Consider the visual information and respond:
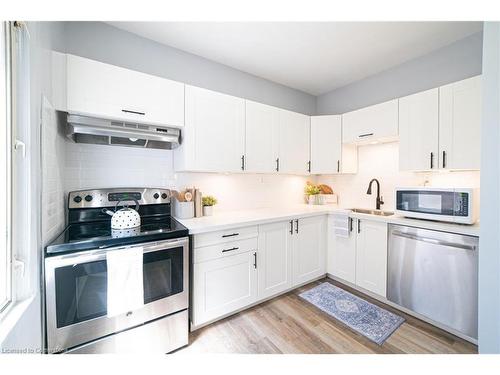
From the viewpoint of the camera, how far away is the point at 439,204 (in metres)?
1.75

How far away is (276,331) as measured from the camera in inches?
66.2

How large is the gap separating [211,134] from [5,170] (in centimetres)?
135

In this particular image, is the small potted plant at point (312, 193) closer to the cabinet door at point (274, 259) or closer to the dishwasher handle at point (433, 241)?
the cabinet door at point (274, 259)

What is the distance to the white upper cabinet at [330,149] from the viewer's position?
2.64 meters

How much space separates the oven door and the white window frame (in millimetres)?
203

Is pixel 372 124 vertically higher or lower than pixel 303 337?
higher

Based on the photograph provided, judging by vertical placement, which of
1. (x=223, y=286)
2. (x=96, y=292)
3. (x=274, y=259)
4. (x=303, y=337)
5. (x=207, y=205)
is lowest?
(x=303, y=337)

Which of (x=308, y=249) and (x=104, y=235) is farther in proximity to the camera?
(x=308, y=249)

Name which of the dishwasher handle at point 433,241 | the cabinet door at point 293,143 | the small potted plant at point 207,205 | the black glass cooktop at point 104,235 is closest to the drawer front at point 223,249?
the black glass cooktop at point 104,235

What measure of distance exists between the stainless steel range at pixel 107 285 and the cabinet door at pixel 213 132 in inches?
25.9

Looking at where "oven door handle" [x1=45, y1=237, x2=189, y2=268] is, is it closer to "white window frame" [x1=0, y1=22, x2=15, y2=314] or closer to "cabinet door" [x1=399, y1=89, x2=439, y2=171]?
"white window frame" [x1=0, y1=22, x2=15, y2=314]

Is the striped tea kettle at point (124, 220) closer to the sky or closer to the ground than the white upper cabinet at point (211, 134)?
closer to the ground

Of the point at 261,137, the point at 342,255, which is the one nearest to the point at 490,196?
the point at 342,255

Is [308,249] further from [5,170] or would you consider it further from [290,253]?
[5,170]
